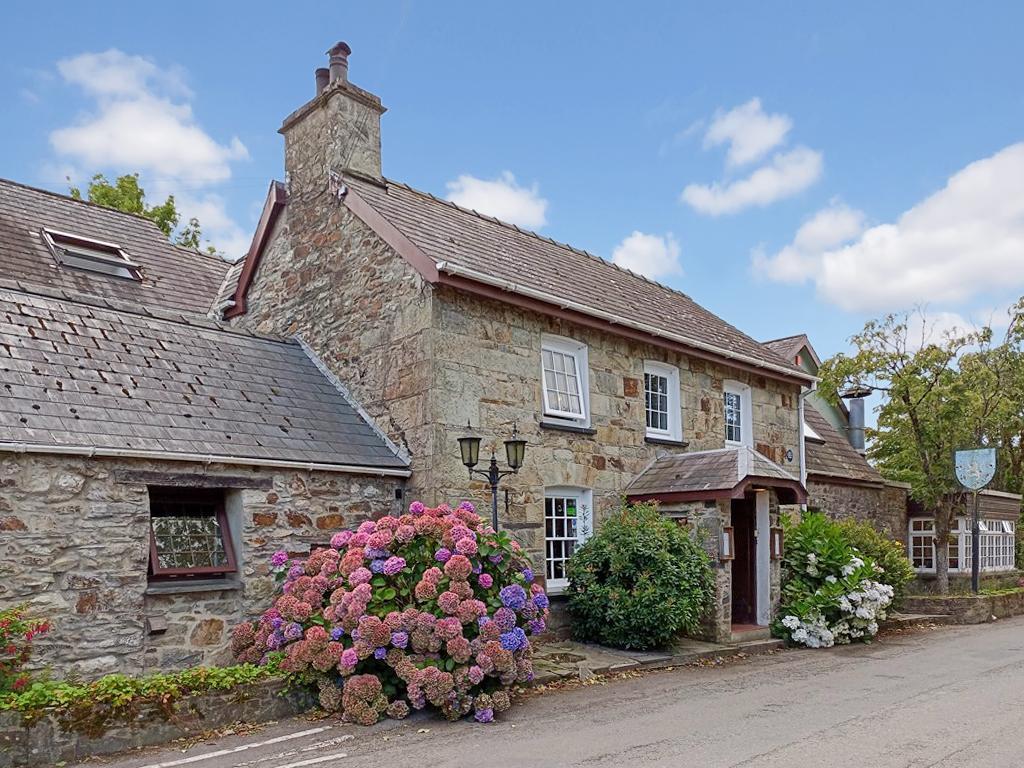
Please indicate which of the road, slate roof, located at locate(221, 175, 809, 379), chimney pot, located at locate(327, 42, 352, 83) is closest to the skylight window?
slate roof, located at locate(221, 175, 809, 379)

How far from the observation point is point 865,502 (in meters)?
20.9

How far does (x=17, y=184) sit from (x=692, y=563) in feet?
47.9

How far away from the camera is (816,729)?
776 centimetres

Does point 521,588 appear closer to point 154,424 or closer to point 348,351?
point 154,424

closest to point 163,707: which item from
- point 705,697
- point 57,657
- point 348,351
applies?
point 57,657

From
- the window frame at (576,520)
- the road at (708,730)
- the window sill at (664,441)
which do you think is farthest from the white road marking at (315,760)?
the window sill at (664,441)

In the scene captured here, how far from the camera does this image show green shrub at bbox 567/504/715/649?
11297 mm

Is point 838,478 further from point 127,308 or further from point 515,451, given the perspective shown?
point 127,308

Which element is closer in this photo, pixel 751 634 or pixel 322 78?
pixel 751 634

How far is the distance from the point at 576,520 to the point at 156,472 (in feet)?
20.2

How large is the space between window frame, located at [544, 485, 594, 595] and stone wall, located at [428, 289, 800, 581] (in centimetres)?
12

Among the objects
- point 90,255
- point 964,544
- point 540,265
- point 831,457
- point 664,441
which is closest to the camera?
point 664,441

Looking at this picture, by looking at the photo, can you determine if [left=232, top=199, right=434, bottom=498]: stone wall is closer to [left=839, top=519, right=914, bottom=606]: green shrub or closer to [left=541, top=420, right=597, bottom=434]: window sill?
[left=541, top=420, right=597, bottom=434]: window sill

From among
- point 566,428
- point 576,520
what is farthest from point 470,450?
point 576,520
